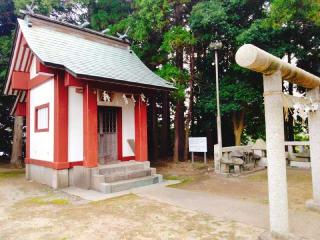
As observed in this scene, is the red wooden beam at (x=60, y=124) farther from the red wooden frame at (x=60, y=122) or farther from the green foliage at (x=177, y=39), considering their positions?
the green foliage at (x=177, y=39)

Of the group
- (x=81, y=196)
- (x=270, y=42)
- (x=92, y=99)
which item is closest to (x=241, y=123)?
(x=270, y=42)

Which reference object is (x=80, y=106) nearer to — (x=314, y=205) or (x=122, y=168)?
(x=122, y=168)

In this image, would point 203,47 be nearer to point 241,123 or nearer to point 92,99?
point 241,123

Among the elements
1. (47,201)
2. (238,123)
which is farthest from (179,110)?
(47,201)

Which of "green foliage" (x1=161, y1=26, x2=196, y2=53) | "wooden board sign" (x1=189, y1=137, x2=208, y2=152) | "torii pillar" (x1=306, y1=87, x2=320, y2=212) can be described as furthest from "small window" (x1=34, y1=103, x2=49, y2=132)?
"torii pillar" (x1=306, y1=87, x2=320, y2=212)

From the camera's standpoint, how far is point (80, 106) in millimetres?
9438

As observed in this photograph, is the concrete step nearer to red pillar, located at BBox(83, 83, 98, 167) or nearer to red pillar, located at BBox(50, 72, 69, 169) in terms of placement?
red pillar, located at BBox(83, 83, 98, 167)

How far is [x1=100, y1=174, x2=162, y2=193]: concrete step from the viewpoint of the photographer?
7.95m

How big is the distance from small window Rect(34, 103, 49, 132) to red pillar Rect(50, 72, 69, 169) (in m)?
1.13

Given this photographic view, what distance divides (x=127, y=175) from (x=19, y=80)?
6.60 meters

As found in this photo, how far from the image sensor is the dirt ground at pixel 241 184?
703cm

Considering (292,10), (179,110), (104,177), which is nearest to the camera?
(104,177)

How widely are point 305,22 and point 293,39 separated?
1.42m

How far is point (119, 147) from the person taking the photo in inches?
415
